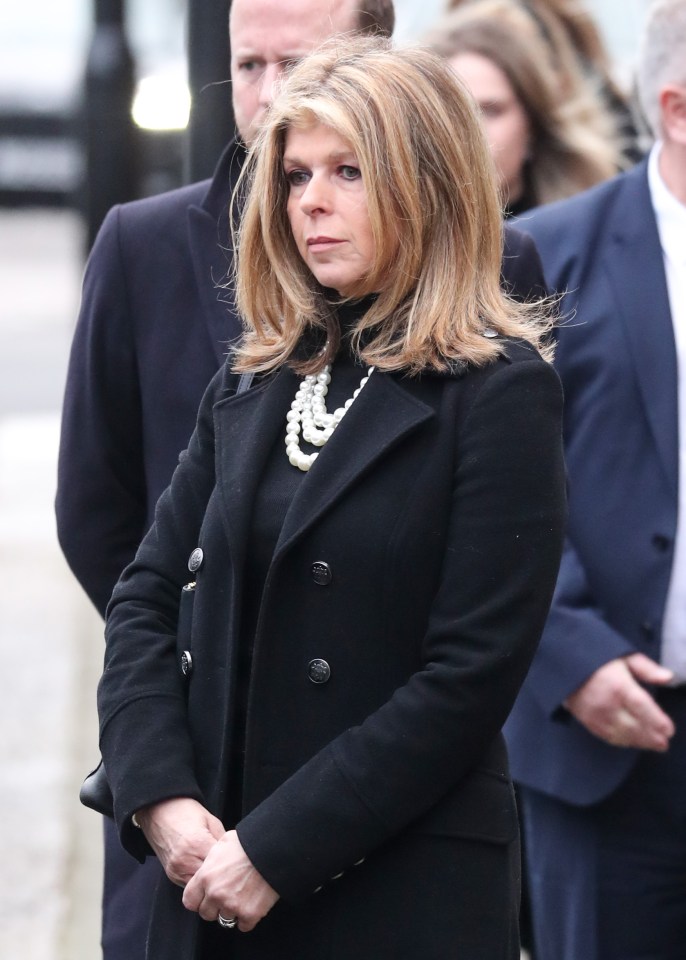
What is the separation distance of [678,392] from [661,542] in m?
0.30

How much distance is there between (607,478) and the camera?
3553 mm

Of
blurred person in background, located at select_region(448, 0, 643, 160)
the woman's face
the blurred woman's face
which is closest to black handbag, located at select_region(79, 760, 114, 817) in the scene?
the woman's face

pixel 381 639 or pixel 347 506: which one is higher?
pixel 347 506

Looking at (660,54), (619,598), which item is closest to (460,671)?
(619,598)

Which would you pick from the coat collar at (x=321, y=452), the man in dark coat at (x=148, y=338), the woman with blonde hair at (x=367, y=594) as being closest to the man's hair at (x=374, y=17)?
the man in dark coat at (x=148, y=338)

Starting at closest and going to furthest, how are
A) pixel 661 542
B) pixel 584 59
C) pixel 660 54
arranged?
1. pixel 661 542
2. pixel 660 54
3. pixel 584 59

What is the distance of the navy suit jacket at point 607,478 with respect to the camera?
138 inches

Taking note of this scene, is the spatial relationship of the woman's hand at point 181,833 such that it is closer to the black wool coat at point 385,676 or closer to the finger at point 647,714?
the black wool coat at point 385,676

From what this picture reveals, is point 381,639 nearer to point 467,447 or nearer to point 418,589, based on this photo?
point 418,589

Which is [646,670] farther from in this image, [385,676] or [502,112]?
[502,112]

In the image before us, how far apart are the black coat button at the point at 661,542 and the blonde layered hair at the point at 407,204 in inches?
38.1

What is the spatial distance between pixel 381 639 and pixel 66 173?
21.3 metres

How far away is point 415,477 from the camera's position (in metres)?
2.44

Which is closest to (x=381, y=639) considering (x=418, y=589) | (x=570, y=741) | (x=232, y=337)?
(x=418, y=589)
